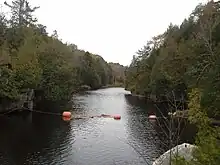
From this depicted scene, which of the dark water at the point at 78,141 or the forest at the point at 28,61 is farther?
the forest at the point at 28,61

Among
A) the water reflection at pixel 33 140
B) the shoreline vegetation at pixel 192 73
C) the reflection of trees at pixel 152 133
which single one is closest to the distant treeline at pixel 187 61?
the shoreline vegetation at pixel 192 73

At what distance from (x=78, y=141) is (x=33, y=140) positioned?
404 centimetres

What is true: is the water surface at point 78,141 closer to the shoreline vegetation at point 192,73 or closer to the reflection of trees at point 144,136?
the reflection of trees at point 144,136

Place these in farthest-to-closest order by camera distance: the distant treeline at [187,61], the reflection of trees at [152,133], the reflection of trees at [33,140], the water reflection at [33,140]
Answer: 1. the distant treeline at [187,61]
2. the reflection of trees at [152,133]
3. the reflection of trees at [33,140]
4. the water reflection at [33,140]

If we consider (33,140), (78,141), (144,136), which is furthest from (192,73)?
(33,140)

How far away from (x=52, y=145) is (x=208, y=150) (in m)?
19.3

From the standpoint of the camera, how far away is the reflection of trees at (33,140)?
76.7ft

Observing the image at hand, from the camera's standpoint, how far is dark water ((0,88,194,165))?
23453mm

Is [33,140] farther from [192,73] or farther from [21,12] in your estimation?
[21,12]

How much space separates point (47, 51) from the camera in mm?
59500

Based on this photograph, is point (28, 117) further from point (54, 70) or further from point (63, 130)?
point (54, 70)

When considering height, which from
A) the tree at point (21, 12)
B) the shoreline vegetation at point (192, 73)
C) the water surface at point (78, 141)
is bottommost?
the water surface at point (78, 141)

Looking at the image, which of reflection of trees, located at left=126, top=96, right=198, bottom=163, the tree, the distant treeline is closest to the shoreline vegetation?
the distant treeline

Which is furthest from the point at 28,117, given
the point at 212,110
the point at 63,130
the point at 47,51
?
the point at 212,110
